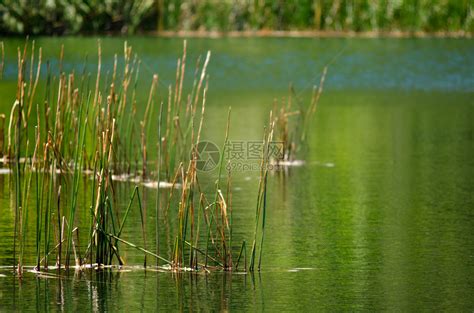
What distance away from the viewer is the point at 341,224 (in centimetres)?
805

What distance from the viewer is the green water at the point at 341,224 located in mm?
6117

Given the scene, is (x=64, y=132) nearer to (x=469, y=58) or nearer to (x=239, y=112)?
(x=239, y=112)

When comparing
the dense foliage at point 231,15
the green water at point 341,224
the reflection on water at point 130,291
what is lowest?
the reflection on water at point 130,291

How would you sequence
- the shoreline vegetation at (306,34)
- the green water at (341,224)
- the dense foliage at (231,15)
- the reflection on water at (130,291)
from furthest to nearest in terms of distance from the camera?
the shoreline vegetation at (306,34), the dense foliage at (231,15), the green water at (341,224), the reflection on water at (130,291)

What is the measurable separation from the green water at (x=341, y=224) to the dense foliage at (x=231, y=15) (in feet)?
28.9

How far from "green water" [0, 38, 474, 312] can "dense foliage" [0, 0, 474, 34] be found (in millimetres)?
8820

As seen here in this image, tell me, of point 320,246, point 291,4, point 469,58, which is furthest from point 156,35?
point 320,246

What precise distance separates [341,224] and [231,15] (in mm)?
19933

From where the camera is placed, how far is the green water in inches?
241

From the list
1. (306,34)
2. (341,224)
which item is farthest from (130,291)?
(306,34)

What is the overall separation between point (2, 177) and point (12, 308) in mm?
3882

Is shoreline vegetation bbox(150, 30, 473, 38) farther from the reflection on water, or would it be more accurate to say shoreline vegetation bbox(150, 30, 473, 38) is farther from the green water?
the reflection on water

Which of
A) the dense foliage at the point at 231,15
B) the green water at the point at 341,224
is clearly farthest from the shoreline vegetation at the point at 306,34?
the green water at the point at 341,224

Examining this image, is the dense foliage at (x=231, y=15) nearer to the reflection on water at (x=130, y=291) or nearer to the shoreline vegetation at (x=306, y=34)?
the shoreline vegetation at (x=306, y=34)
